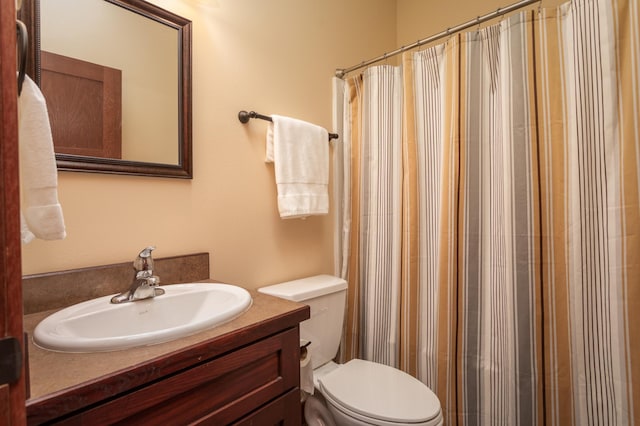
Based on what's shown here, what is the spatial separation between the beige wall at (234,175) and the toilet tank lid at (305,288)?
0.08 m

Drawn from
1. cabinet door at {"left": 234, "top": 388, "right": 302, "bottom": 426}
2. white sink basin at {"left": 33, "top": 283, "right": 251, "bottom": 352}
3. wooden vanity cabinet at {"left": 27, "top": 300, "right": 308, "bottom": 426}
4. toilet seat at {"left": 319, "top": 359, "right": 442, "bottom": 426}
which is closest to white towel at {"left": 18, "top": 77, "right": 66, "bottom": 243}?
white sink basin at {"left": 33, "top": 283, "right": 251, "bottom": 352}

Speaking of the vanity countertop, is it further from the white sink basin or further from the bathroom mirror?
the bathroom mirror

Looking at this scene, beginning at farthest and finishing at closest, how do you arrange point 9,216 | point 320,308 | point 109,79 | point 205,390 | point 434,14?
point 434,14
point 320,308
point 109,79
point 205,390
point 9,216

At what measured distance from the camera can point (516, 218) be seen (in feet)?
3.92

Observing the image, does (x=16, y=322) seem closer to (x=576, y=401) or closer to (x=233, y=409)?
(x=233, y=409)

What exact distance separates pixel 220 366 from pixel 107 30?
108 cm

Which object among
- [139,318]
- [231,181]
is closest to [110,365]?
[139,318]

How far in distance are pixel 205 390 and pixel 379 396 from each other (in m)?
0.76

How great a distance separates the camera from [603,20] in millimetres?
1014

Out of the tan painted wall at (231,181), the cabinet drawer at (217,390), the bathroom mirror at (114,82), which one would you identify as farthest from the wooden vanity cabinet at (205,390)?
the bathroom mirror at (114,82)

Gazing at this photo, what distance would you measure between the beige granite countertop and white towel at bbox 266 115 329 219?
2.37 ft

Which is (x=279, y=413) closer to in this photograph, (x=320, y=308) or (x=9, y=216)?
(x=320, y=308)

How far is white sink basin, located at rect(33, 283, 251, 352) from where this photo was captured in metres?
0.62

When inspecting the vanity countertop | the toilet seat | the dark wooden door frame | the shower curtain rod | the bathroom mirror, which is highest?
the shower curtain rod
